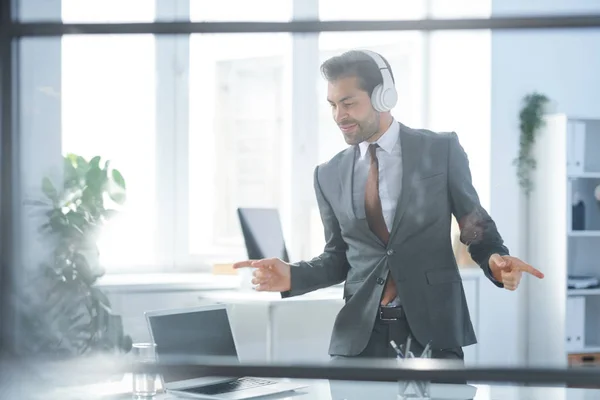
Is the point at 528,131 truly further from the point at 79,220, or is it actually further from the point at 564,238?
the point at 79,220

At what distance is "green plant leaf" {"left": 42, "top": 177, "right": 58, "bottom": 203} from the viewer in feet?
2.65

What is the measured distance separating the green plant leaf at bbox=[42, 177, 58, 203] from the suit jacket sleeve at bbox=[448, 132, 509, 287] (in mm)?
983

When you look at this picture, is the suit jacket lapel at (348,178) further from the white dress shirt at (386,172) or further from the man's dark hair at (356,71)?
the man's dark hair at (356,71)

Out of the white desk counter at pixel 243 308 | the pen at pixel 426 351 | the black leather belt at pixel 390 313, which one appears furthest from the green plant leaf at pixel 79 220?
the pen at pixel 426 351

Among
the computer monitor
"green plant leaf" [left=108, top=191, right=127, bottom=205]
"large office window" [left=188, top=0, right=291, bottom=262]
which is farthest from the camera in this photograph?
"large office window" [left=188, top=0, right=291, bottom=262]

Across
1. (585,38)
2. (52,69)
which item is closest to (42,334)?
(52,69)

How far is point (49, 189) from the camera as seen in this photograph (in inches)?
36.1

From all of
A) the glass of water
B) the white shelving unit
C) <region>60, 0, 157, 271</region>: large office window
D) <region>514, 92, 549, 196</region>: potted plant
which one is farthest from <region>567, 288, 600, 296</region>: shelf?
the glass of water

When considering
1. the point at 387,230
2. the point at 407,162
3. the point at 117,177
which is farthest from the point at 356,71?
the point at 117,177

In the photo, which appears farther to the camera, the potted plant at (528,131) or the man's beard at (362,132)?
the potted plant at (528,131)

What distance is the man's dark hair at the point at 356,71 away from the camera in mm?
1874

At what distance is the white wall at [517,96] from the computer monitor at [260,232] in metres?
1.66

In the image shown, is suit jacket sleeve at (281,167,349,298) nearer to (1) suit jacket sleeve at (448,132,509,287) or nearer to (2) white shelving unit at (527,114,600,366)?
(1) suit jacket sleeve at (448,132,509,287)

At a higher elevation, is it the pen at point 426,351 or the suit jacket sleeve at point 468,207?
the suit jacket sleeve at point 468,207
